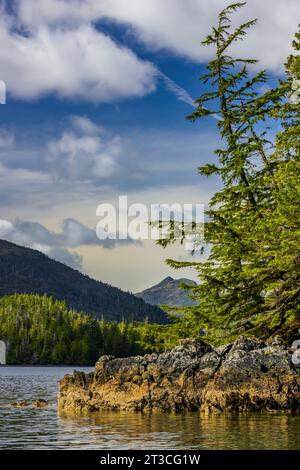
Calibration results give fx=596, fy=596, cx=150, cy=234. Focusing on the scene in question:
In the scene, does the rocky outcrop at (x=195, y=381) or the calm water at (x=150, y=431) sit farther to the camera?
the rocky outcrop at (x=195, y=381)

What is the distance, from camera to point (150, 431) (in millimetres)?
23250

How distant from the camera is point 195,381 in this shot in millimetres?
30984

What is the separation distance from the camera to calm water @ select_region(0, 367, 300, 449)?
2009 cm

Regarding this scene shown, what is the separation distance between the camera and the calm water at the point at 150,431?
20.1 meters

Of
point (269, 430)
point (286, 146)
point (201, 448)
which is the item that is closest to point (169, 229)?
point (286, 146)

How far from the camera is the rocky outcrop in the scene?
95.8 ft

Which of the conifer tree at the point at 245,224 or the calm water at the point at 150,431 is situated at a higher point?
the conifer tree at the point at 245,224

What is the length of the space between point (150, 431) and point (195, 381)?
8083mm

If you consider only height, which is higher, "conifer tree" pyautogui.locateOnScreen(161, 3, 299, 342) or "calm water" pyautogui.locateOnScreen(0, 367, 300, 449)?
"conifer tree" pyautogui.locateOnScreen(161, 3, 299, 342)

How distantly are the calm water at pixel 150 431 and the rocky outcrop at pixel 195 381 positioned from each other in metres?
1.71

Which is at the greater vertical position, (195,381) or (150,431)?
(195,381)

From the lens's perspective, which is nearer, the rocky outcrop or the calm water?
the calm water

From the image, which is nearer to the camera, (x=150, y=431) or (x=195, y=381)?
(x=150, y=431)

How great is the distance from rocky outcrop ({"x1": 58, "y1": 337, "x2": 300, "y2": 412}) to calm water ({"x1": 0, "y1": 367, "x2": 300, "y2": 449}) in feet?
5.61
